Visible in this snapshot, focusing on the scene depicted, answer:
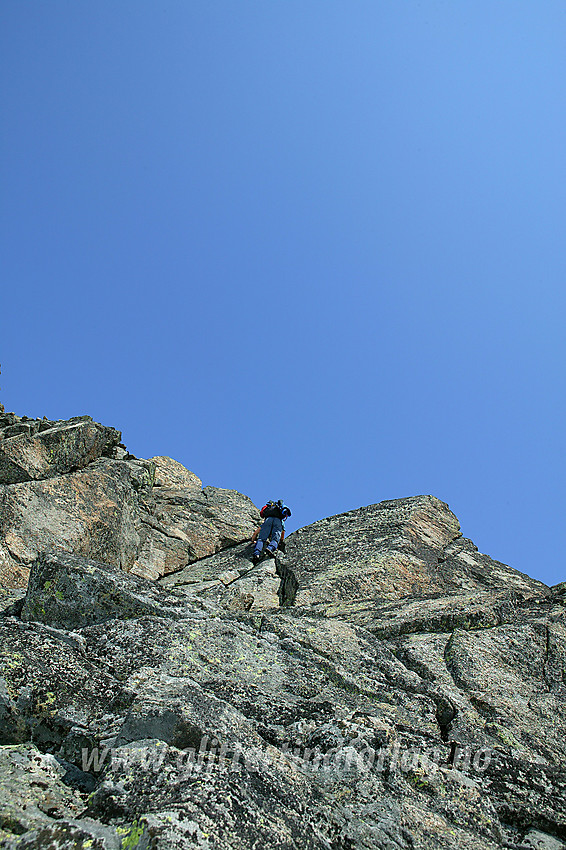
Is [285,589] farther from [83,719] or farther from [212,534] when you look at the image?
[83,719]

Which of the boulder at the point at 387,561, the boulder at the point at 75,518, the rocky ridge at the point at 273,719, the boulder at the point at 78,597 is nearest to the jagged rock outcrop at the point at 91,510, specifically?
the boulder at the point at 75,518

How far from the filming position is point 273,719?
23.8 feet

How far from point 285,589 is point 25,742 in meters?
10.8

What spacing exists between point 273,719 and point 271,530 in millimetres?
13680

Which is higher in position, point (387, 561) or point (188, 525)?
point (188, 525)

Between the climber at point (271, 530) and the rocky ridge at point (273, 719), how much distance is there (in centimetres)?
587

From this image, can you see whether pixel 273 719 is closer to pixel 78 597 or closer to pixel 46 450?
pixel 78 597

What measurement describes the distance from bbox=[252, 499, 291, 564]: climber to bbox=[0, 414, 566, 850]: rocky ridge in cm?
587

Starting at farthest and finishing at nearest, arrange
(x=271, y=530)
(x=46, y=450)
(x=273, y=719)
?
(x=271, y=530), (x=46, y=450), (x=273, y=719)

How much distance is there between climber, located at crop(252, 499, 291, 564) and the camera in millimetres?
19895

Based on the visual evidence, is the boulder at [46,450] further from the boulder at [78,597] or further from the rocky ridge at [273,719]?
the boulder at [78,597]

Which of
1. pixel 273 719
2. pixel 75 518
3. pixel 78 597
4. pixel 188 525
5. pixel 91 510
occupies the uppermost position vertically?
pixel 188 525

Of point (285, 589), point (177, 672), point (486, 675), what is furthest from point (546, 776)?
point (285, 589)

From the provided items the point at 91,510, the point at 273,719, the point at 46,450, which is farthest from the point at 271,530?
the point at 273,719
